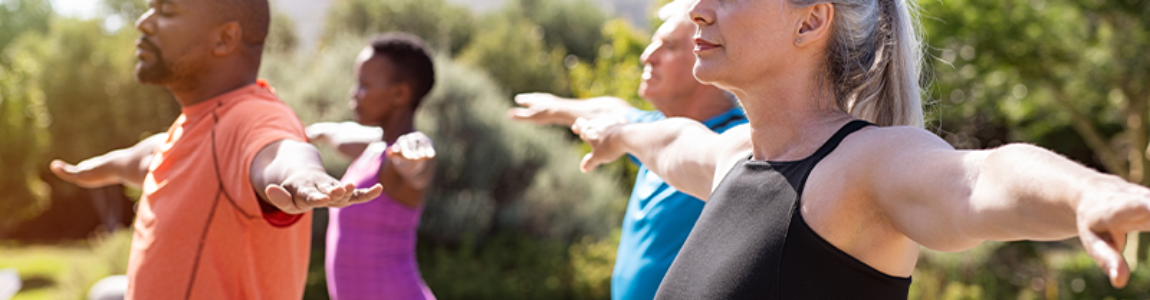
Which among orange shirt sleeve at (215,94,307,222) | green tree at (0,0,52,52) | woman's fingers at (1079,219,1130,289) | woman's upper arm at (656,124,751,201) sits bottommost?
green tree at (0,0,52,52)

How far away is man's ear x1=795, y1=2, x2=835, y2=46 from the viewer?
4.88ft

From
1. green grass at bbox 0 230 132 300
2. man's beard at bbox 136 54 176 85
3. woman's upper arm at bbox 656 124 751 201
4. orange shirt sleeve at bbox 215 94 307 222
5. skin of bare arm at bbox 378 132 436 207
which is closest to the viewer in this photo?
woman's upper arm at bbox 656 124 751 201

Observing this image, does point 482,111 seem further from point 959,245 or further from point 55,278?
point 55,278

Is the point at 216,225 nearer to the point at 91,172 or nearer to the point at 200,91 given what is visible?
the point at 200,91

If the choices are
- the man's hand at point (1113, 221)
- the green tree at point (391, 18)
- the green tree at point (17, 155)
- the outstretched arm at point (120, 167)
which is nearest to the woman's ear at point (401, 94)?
the outstretched arm at point (120, 167)

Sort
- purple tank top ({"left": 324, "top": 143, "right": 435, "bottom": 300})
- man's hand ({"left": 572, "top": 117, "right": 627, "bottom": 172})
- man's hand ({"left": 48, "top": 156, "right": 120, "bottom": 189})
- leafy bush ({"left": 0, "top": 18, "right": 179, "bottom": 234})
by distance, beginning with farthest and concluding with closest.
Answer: leafy bush ({"left": 0, "top": 18, "right": 179, "bottom": 234}), purple tank top ({"left": 324, "top": 143, "right": 435, "bottom": 300}), man's hand ({"left": 48, "top": 156, "right": 120, "bottom": 189}), man's hand ({"left": 572, "top": 117, "right": 627, "bottom": 172})

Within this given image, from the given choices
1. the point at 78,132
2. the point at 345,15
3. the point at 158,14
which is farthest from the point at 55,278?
the point at 158,14

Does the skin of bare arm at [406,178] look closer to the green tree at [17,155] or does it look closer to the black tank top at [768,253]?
the black tank top at [768,253]

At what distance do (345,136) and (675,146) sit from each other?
7.48ft

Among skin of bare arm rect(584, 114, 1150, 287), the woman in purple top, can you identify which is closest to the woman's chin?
skin of bare arm rect(584, 114, 1150, 287)

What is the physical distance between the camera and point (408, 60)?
443cm

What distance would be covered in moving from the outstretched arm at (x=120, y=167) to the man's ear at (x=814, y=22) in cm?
213

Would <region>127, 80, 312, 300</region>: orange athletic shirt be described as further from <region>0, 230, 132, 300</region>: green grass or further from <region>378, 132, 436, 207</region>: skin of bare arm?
<region>0, 230, 132, 300</region>: green grass

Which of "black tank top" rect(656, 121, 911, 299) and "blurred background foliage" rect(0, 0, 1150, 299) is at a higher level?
"black tank top" rect(656, 121, 911, 299)
